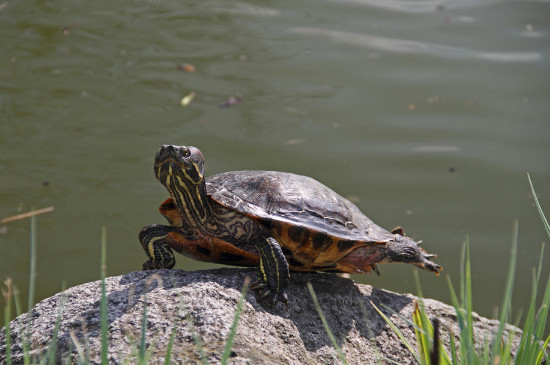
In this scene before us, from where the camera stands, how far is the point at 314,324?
240cm

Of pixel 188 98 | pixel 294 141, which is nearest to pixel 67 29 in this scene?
pixel 188 98

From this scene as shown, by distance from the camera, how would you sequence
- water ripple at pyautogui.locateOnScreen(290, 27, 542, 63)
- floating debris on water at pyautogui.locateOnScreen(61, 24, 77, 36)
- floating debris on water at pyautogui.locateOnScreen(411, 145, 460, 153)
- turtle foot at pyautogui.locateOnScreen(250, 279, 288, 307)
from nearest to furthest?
turtle foot at pyautogui.locateOnScreen(250, 279, 288, 307)
floating debris on water at pyautogui.locateOnScreen(411, 145, 460, 153)
water ripple at pyautogui.locateOnScreen(290, 27, 542, 63)
floating debris on water at pyautogui.locateOnScreen(61, 24, 77, 36)

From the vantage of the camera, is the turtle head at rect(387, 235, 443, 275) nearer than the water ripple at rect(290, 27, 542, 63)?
Yes

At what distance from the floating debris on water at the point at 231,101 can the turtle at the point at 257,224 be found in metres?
2.93

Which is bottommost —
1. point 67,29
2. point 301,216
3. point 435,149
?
point 435,149

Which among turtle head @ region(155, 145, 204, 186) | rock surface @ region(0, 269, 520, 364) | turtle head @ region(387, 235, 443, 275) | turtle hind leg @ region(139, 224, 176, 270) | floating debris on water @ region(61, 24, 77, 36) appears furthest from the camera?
floating debris on water @ region(61, 24, 77, 36)

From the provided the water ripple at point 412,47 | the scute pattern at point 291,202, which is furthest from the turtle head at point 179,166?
the water ripple at point 412,47

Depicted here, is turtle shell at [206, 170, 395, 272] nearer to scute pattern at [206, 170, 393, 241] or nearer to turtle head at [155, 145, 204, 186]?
scute pattern at [206, 170, 393, 241]

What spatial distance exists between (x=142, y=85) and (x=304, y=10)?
7.23 feet

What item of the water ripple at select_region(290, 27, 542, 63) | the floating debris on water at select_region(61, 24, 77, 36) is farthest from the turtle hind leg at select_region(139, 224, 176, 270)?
the floating debris on water at select_region(61, 24, 77, 36)

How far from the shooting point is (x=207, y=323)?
2.04 m

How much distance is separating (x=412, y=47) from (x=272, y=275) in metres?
4.69

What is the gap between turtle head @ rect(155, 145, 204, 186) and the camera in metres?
2.61

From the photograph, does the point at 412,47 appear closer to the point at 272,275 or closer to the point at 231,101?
the point at 231,101
